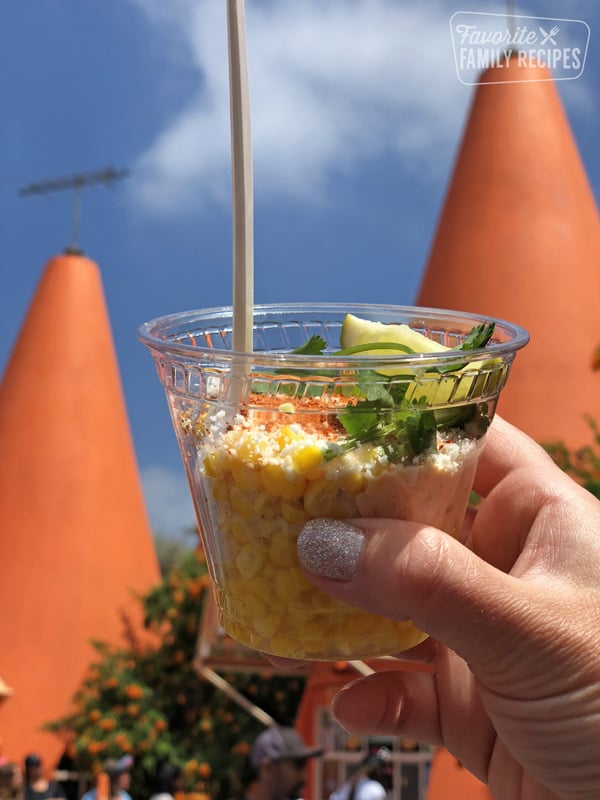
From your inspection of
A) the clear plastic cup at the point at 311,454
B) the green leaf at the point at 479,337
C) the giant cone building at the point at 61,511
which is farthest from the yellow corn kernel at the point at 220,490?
the giant cone building at the point at 61,511

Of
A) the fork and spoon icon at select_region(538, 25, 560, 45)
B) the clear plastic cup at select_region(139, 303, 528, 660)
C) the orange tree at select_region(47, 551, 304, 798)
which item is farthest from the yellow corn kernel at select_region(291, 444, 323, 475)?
the orange tree at select_region(47, 551, 304, 798)

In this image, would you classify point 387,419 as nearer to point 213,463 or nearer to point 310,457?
point 310,457

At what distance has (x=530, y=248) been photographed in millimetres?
6188

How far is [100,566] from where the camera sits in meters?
A: 7.96

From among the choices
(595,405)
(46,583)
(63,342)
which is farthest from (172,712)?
(595,405)

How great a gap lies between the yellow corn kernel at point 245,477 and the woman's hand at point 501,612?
3.1 inches

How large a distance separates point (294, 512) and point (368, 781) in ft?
13.9

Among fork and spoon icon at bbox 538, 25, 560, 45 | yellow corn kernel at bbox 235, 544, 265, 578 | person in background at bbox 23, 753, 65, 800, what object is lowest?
person in background at bbox 23, 753, 65, 800

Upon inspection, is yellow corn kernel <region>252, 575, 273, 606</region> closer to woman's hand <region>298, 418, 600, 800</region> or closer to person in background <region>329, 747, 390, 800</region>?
woman's hand <region>298, 418, 600, 800</region>

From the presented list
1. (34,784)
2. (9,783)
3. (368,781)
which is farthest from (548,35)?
(9,783)

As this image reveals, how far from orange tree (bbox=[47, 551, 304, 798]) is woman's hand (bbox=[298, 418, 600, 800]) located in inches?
238

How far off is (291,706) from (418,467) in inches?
293

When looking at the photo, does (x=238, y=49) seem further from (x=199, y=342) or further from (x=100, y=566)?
(x=100, y=566)

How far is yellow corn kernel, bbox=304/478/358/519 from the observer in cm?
90
